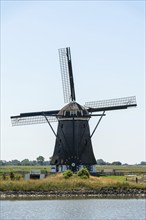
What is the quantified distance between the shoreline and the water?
5.07 meters

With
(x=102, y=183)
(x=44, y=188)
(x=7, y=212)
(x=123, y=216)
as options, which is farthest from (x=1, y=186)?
(x=123, y=216)

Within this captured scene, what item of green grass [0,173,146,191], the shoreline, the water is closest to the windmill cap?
green grass [0,173,146,191]

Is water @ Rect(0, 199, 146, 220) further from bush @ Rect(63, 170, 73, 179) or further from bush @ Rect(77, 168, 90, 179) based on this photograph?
bush @ Rect(63, 170, 73, 179)

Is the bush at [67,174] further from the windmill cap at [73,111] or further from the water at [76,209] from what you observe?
the water at [76,209]

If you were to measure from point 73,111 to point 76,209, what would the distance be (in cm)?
2574

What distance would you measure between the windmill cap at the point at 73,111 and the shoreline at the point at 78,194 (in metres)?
12.1

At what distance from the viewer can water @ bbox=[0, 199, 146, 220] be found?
5128 cm

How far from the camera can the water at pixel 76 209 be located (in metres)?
51.3

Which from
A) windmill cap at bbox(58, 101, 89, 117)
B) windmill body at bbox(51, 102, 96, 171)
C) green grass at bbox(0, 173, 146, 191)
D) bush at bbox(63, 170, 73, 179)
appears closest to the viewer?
green grass at bbox(0, 173, 146, 191)

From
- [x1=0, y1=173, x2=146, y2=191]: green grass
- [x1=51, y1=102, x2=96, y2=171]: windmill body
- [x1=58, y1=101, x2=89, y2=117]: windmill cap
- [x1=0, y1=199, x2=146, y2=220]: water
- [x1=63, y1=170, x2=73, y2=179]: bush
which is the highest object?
[x1=58, y1=101, x2=89, y2=117]: windmill cap

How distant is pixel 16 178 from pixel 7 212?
22.9m

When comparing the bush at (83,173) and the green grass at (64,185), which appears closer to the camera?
the green grass at (64,185)

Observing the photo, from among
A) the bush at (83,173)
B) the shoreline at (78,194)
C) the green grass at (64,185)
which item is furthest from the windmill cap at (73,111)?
the shoreline at (78,194)

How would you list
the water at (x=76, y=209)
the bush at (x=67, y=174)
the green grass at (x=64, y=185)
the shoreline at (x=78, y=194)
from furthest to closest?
the bush at (x=67, y=174) → the green grass at (x=64, y=185) → the shoreline at (x=78, y=194) → the water at (x=76, y=209)
